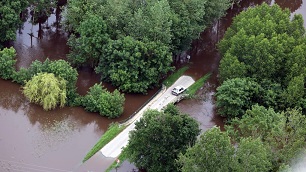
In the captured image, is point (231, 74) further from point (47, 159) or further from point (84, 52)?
point (47, 159)

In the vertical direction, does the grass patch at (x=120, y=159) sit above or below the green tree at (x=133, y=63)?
below

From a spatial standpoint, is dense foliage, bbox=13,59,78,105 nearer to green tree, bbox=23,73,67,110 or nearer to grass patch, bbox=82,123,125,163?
green tree, bbox=23,73,67,110

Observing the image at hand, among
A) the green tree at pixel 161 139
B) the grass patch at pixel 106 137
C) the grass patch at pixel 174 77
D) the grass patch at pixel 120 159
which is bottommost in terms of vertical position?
the grass patch at pixel 120 159

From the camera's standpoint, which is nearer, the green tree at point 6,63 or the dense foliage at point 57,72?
the dense foliage at point 57,72

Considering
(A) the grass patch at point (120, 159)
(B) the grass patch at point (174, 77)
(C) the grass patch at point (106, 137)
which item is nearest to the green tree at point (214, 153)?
(A) the grass patch at point (120, 159)

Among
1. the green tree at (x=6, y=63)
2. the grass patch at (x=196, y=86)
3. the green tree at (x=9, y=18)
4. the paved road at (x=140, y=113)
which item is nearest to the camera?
the paved road at (x=140, y=113)

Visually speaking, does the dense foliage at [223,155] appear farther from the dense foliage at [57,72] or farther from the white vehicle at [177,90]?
the dense foliage at [57,72]

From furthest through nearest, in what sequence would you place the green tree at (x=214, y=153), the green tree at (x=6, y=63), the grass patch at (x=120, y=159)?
the green tree at (x=6, y=63)
the grass patch at (x=120, y=159)
the green tree at (x=214, y=153)
